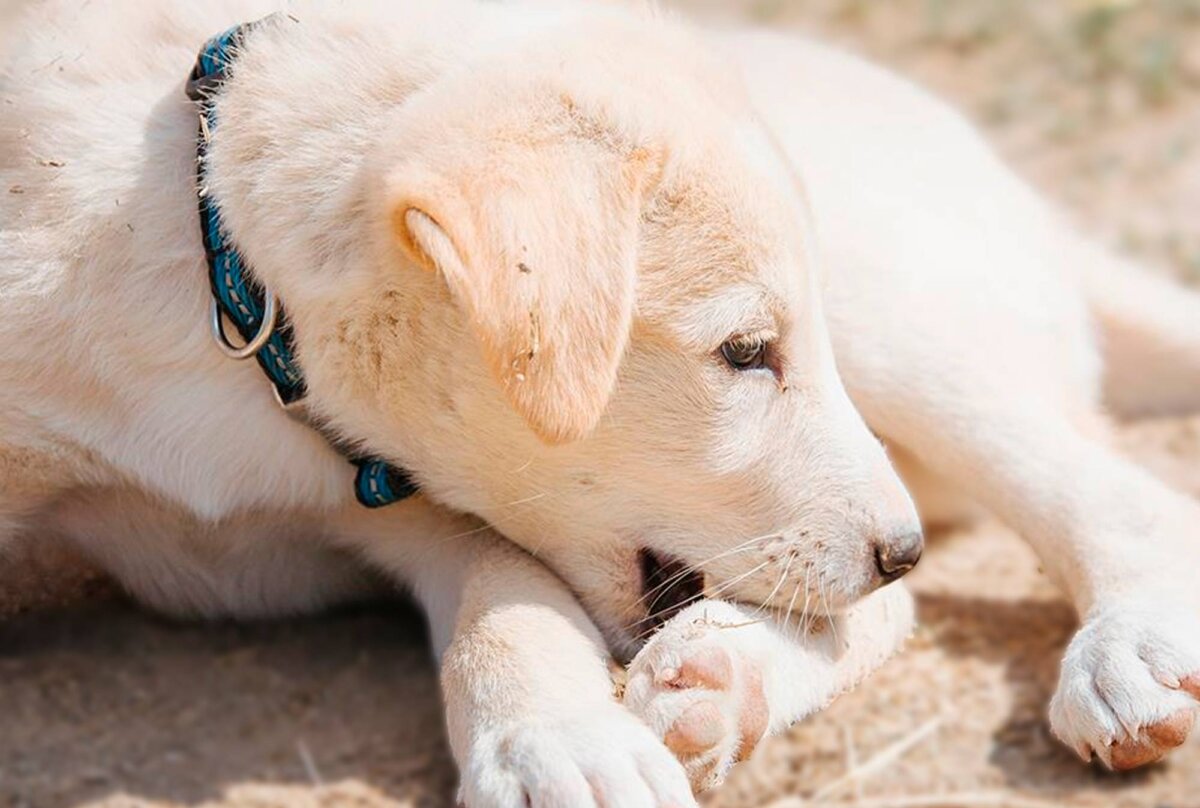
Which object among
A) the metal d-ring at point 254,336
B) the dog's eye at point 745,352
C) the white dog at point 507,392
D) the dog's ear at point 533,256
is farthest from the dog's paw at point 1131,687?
the metal d-ring at point 254,336

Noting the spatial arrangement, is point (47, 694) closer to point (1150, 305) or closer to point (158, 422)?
point (158, 422)

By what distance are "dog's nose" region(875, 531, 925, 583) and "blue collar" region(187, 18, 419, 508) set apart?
790mm

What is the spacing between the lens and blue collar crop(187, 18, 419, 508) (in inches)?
109

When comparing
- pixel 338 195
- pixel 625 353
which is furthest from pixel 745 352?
pixel 338 195

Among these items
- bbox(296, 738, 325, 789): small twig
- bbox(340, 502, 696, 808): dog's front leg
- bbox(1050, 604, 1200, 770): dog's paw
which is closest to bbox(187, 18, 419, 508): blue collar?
bbox(340, 502, 696, 808): dog's front leg

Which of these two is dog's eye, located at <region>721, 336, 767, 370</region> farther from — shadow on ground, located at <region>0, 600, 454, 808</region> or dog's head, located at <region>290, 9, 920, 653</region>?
shadow on ground, located at <region>0, 600, 454, 808</region>

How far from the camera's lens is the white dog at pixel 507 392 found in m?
2.51

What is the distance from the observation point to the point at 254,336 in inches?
110

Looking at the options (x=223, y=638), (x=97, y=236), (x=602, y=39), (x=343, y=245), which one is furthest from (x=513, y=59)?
(x=223, y=638)

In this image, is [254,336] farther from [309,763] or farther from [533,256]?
[309,763]

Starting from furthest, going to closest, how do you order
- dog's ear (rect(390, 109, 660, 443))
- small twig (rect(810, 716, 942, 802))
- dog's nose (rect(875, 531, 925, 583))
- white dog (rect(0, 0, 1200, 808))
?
1. small twig (rect(810, 716, 942, 802))
2. dog's nose (rect(875, 531, 925, 583))
3. white dog (rect(0, 0, 1200, 808))
4. dog's ear (rect(390, 109, 660, 443))

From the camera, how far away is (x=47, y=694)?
10.3ft

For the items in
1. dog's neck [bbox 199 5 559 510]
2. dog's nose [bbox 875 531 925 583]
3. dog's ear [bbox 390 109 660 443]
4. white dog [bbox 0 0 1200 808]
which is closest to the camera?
dog's ear [bbox 390 109 660 443]

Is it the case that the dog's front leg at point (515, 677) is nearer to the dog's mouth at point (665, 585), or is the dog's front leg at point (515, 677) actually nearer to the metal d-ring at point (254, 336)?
the dog's mouth at point (665, 585)
